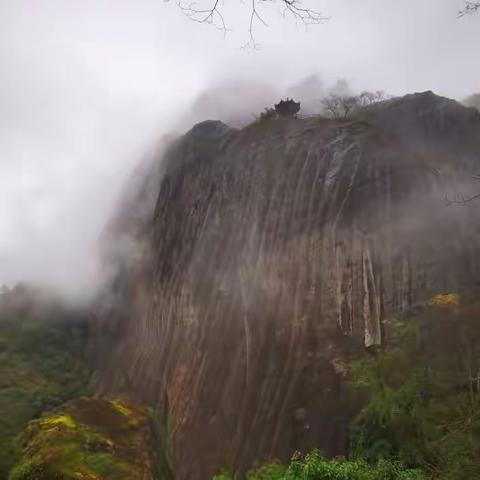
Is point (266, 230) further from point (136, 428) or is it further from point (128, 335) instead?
point (128, 335)

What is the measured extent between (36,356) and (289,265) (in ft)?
80.1

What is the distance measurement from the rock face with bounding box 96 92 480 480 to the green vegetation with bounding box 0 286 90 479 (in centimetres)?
507

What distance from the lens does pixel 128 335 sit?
3969 centimetres

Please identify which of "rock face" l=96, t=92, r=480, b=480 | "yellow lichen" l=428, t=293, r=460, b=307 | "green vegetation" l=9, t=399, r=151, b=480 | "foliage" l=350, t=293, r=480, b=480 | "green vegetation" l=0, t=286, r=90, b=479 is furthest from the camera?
"green vegetation" l=0, t=286, r=90, b=479

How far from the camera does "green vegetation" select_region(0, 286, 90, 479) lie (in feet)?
121

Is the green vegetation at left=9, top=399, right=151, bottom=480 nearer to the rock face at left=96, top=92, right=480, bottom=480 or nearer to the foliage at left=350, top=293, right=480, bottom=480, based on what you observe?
the rock face at left=96, top=92, right=480, bottom=480

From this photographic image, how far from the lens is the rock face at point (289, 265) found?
965 inches

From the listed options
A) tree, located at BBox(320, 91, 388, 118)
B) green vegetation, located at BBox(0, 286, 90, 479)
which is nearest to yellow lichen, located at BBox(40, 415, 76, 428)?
green vegetation, located at BBox(0, 286, 90, 479)

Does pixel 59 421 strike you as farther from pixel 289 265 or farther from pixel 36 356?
pixel 36 356

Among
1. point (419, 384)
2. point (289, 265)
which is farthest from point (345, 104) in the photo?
point (419, 384)

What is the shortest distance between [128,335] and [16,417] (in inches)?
324

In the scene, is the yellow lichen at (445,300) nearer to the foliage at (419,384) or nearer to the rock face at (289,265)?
the foliage at (419,384)

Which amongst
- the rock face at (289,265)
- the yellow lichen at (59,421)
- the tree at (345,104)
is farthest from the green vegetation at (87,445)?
the tree at (345,104)

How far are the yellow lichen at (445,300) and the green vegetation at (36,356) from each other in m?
21.7
